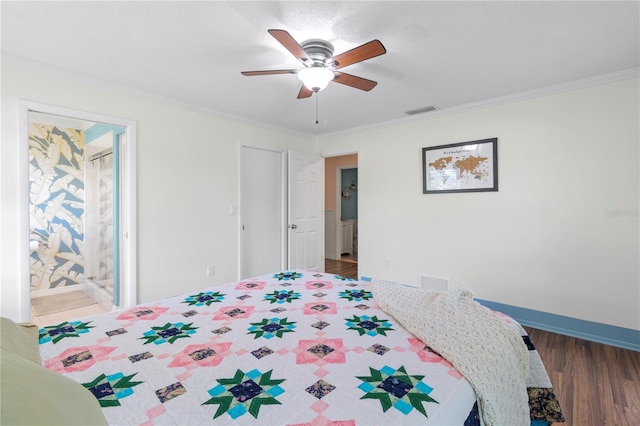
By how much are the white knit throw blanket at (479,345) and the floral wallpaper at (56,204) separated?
4558mm

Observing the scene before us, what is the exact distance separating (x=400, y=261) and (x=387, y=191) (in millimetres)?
973

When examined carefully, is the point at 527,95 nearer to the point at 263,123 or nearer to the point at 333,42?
the point at 333,42

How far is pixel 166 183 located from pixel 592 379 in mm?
4092

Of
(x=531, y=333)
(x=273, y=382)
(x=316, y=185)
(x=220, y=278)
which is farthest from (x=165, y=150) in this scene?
(x=531, y=333)

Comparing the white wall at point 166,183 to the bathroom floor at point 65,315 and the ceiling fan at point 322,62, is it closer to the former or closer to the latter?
the bathroom floor at point 65,315

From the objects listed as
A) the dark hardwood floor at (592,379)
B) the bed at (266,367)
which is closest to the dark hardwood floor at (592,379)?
the dark hardwood floor at (592,379)

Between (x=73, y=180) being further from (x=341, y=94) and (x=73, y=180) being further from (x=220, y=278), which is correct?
(x=341, y=94)

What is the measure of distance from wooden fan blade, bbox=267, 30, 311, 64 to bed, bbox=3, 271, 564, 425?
1487 millimetres

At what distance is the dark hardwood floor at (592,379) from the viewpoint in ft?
5.98

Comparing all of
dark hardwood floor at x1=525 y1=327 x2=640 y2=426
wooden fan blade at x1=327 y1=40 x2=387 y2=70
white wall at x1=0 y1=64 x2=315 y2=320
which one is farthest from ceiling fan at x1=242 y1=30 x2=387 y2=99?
dark hardwood floor at x1=525 y1=327 x2=640 y2=426

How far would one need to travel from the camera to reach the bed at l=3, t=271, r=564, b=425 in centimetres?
89

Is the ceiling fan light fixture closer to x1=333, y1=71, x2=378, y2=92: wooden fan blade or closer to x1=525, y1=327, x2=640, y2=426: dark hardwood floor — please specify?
x1=333, y1=71, x2=378, y2=92: wooden fan blade

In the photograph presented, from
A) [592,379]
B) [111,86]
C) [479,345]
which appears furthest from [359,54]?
[592,379]

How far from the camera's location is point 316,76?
6.70ft
